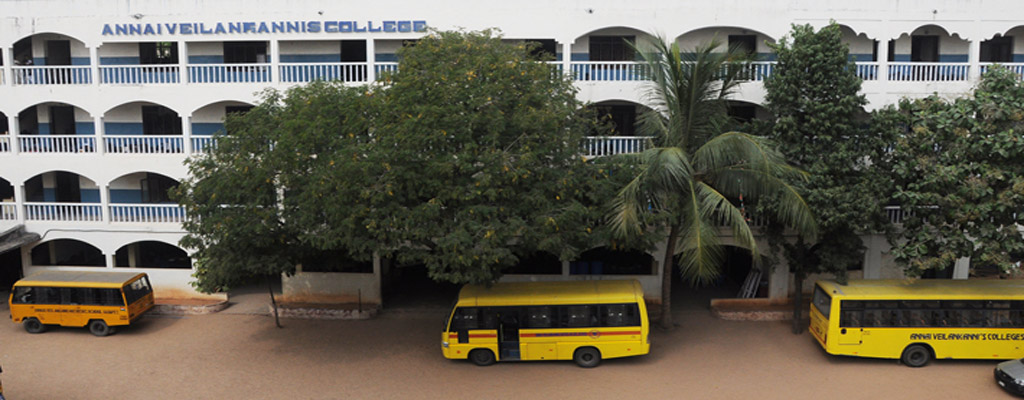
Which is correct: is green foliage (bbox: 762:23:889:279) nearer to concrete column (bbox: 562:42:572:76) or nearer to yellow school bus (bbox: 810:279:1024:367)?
yellow school bus (bbox: 810:279:1024:367)

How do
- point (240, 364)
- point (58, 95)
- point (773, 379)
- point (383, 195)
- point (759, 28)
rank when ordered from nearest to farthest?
point (383, 195) < point (773, 379) < point (240, 364) < point (759, 28) < point (58, 95)

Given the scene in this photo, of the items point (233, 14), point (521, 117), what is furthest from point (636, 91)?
point (233, 14)

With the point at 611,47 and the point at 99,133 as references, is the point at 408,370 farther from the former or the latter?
the point at 99,133

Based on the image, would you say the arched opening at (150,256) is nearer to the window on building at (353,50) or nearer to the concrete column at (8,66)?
the concrete column at (8,66)

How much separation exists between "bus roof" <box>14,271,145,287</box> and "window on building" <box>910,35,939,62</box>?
2178 cm

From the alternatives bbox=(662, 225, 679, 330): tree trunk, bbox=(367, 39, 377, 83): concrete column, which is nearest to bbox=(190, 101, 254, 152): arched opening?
bbox=(367, 39, 377, 83): concrete column

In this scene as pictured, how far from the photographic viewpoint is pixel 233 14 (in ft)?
59.4

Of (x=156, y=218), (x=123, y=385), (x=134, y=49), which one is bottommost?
(x=123, y=385)

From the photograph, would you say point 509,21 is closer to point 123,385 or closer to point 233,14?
point 233,14

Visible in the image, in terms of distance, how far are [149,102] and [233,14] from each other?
3.60 meters

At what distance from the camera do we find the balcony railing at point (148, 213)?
1867 centimetres

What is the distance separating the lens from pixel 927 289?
13.8 m

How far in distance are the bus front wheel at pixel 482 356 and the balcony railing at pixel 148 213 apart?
32.3 feet

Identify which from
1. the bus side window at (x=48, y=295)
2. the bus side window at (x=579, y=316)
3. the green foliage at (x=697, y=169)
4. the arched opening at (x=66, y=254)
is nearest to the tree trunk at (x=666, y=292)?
the green foliage at (x=697, y=169)
